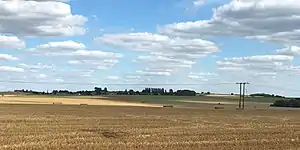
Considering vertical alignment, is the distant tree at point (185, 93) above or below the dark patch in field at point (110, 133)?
above

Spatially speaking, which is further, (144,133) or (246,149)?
(144,133)

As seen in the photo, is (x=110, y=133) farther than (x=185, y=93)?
No

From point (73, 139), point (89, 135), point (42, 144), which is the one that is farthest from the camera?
point (89, 135)

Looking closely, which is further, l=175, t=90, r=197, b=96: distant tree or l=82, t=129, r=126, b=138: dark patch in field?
l=175, t=90, r=197, b=96: distant tree

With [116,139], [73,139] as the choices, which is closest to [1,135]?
[73,139]

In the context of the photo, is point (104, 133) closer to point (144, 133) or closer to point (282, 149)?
point (144, 133)

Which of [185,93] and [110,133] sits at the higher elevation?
[185,93]

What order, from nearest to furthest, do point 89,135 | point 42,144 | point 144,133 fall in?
point 42,144 → point 89,135 → point 144,133

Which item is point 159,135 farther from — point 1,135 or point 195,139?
point 1,135

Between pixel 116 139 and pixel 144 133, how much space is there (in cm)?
345

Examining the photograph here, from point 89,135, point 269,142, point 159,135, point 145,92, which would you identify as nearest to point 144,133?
point 159,135

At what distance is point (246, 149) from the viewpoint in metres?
21.9

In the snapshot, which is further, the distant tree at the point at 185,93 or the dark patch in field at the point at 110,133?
the distant tree at the point at 185,93

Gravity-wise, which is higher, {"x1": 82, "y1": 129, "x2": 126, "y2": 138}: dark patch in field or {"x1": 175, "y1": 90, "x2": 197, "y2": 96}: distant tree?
{"x1": 175, "y1": 90, "x2": 197, "y2": 96}: distant tree
